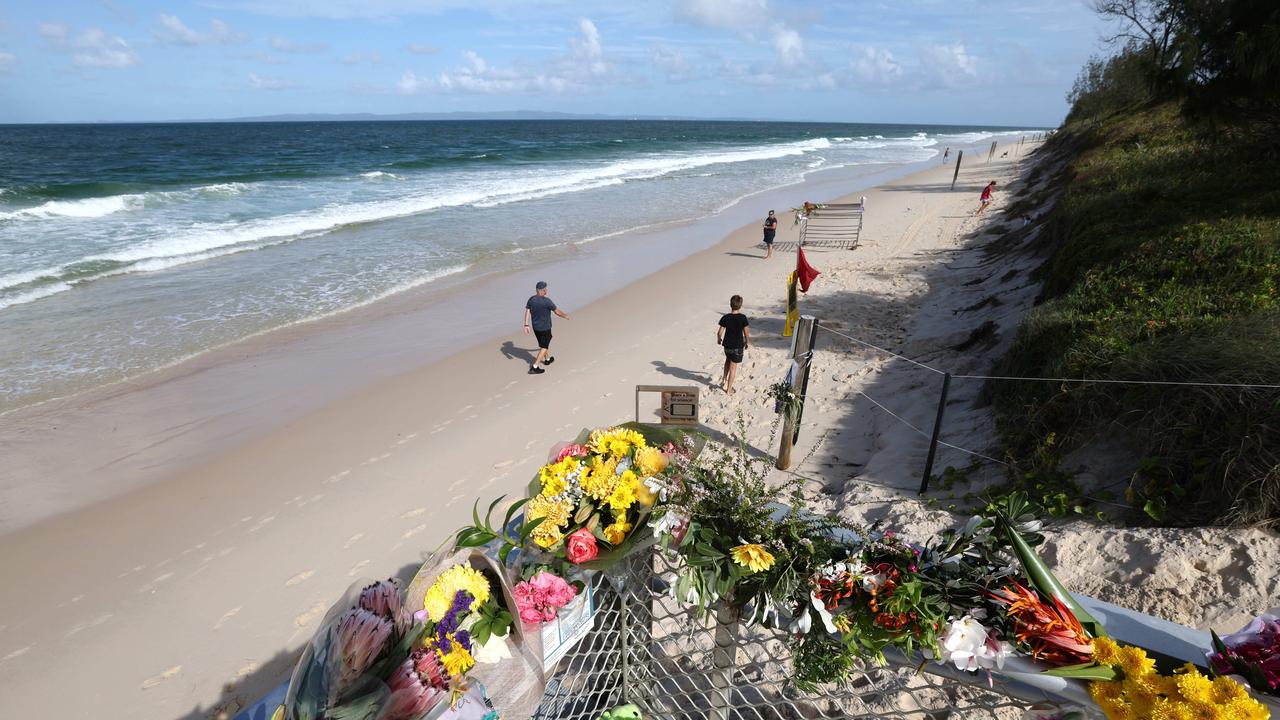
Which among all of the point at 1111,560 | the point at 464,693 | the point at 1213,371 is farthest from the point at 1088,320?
the point at 464,693

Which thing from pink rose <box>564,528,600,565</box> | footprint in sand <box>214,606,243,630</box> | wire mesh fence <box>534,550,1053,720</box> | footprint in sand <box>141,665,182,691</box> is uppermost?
pink rose <box>564,528,600,565</box>

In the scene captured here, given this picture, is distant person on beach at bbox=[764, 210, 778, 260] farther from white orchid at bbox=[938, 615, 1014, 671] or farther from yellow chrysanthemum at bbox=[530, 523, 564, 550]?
white orchid at bbox=[938, 615, 1014, 671]

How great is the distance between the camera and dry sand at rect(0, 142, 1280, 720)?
4496 mm

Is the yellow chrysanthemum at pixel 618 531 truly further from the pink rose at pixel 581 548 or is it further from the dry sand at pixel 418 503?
the dry sand at pixel 418 503

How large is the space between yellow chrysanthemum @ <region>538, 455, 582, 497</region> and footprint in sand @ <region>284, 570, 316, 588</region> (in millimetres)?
4278

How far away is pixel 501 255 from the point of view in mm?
17547

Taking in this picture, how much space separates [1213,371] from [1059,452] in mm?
1185

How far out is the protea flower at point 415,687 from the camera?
1.88 metres

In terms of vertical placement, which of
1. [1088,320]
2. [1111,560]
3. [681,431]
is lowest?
[1111,560]

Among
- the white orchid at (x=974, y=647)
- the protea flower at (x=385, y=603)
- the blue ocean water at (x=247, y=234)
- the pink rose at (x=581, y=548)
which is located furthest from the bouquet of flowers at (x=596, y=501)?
the blue ocean water at (x=247, y=234)

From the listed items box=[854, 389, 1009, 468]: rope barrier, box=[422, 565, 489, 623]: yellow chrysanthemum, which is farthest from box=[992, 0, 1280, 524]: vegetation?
box=[422, 565, 489, 623]: yellow chrysanthemum

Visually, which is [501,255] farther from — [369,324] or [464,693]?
[464,693]

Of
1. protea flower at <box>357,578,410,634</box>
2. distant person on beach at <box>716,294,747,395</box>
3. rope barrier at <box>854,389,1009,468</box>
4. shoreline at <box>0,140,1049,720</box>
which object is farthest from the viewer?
distant person on beach at <box>716,294,747,395</box>

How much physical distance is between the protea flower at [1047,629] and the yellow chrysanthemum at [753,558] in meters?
0.65
